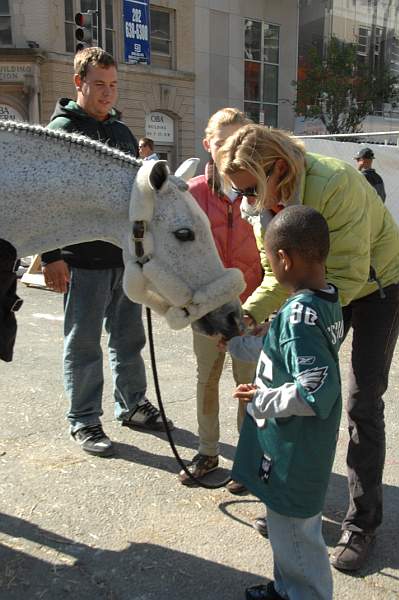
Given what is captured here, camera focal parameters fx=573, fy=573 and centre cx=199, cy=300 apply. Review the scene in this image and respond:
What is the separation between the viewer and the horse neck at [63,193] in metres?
2.05

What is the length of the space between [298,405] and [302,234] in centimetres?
54

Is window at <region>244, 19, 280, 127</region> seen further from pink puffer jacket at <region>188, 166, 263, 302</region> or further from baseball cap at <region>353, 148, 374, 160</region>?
pink puffer jacket at <region>188, 166, 263, 302</region>

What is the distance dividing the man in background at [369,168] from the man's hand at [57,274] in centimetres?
606

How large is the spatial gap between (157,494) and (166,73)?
18763mm

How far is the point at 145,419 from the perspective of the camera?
3.81 m

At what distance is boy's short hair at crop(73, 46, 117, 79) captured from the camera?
3.30 meters

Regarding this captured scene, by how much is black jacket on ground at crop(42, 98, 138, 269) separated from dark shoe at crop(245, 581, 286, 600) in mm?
1990

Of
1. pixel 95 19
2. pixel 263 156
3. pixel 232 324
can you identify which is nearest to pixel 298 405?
pixel 232 324

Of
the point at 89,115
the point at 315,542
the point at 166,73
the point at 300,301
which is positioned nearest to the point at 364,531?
the point at 315,542

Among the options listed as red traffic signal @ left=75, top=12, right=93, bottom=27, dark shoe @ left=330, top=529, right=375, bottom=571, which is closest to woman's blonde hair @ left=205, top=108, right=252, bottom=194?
dark shoe @ left=330, top=529, right=375, bottom=571

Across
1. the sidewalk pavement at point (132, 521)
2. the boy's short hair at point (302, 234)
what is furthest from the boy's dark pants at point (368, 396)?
the boy's short hair at point (302, 234)

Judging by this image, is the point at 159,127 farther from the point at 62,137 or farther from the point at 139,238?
the point at 139,238

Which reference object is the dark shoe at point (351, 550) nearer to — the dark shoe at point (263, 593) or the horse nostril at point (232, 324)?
the dark shoe at point (263, 593)

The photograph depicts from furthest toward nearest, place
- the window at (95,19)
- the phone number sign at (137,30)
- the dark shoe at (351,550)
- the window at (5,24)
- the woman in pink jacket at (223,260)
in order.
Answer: the phone number sign at (137,30) → the window at (95,19) → the window at (5,24) → the woman in pink jacket at (223,260) → the dark shoe at (351,550)
